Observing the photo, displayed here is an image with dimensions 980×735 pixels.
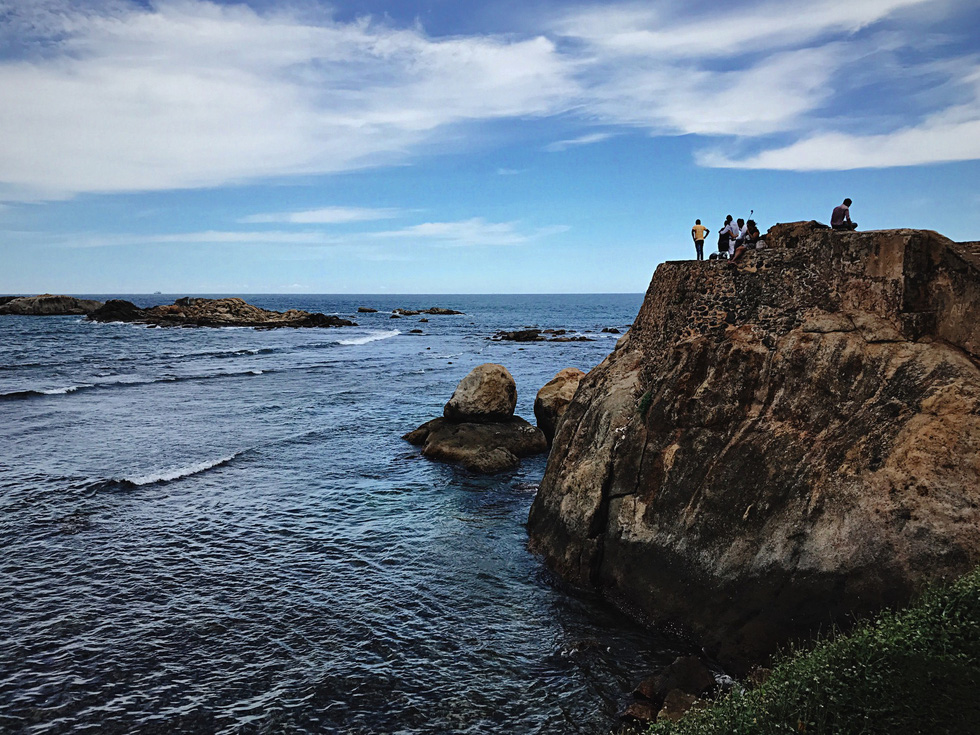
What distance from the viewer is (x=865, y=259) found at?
13297 mm

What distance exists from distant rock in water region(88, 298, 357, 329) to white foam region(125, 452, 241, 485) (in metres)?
96.9

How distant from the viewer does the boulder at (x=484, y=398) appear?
3033 cm

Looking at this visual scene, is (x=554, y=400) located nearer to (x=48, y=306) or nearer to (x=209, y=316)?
(x=209, y=316)

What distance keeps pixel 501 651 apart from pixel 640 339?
332 inches

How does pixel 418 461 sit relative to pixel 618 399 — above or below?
below

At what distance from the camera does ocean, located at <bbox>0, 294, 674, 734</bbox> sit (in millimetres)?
11953

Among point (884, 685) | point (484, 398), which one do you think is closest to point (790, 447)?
point (884, 685)

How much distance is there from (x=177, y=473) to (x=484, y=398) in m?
12.8

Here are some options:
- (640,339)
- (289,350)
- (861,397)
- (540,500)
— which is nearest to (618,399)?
(640,339)

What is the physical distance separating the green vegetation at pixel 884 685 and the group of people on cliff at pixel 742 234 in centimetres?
901

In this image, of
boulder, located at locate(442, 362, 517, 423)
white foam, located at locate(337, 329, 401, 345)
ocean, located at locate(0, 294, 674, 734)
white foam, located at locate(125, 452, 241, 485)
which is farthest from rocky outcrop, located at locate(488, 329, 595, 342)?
white foam, located at locate(125, 452, 241, 485)

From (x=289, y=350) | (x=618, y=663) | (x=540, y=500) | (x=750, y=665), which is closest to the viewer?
(x=750, y=665)

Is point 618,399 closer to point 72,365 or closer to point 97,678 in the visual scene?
point 97,678

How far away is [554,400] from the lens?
30.4 meters
